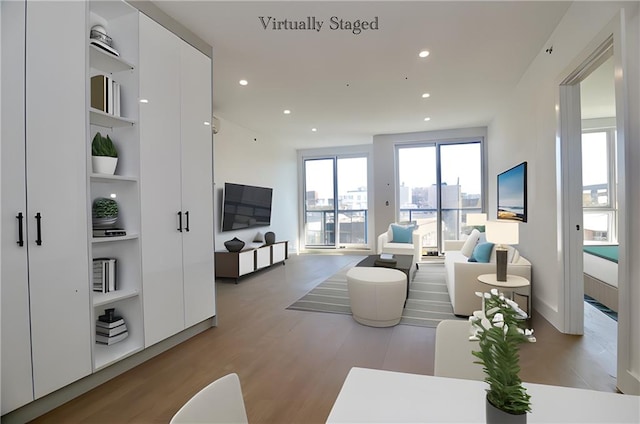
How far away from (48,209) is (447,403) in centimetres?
232

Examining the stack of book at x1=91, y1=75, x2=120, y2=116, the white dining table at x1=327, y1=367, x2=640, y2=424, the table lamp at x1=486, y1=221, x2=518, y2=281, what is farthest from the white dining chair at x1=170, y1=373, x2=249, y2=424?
the table lamp at x1=486, y1=221, x2=518, y2=281

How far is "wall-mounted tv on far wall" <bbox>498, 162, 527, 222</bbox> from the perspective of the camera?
4078 millimetres

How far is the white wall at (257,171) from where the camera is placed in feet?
18.7

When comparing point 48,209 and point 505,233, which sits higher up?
point 48,209

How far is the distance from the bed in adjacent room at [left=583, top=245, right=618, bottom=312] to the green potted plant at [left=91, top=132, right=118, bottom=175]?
4990mm

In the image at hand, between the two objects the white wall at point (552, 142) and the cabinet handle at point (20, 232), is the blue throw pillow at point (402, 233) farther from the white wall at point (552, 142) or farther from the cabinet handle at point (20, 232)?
the cabinet handle at point (20, 232)

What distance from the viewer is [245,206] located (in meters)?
6.21

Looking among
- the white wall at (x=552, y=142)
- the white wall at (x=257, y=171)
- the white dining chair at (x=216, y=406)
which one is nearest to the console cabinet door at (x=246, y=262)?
the white wall at (x=257, y=171)

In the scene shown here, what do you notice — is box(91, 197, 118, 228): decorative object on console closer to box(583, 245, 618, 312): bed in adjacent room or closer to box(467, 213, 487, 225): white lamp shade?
box(583, 245, 618, 312): bed in adjacent room

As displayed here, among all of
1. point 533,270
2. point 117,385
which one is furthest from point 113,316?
point 533,270

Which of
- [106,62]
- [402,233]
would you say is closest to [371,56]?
[106,62]

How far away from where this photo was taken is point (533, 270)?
3785 millimetres

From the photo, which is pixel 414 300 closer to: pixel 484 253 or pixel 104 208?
pixel 484 253

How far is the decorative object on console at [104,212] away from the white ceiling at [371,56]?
66.1 inches
